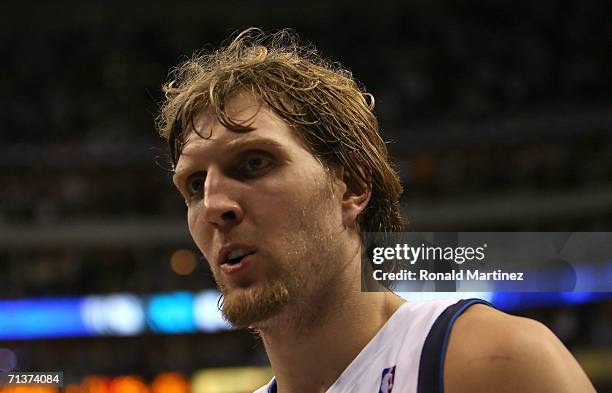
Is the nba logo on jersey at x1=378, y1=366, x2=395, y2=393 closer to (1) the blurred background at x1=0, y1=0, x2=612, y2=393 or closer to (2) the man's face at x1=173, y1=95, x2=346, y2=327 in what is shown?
(2) the man's face at x1=173, y1=95, x2=346, y2=327

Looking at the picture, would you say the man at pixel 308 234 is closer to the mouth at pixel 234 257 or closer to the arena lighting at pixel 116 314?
the mouth at pixel 234 257

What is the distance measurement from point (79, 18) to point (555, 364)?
18.4 meters

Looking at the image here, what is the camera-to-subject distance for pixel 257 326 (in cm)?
190

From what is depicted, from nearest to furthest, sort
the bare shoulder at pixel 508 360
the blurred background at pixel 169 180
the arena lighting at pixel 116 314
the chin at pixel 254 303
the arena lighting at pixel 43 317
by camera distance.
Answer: the bare shoulder at pixel 508 360 → the chin at pixel 254 303 → the blurred background at pixel 169 180 → the arena lighting at pixel 43 317 → the arena lighting at pixel 116 314

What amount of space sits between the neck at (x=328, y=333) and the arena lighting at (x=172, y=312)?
1270 cm

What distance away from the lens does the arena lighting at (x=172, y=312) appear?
14.4m

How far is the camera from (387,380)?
1.82 m

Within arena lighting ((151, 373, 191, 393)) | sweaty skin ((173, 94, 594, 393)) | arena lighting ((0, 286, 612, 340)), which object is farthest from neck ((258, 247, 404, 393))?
arena lighting ((0, 286, 612, 340))

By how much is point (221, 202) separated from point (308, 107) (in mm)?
360

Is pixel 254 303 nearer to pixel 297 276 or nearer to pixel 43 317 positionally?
pixel 297 276

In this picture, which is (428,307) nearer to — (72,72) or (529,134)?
(529,134)

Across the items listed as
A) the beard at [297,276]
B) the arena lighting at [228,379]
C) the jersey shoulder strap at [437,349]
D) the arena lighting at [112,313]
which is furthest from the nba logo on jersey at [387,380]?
the arena lighting at [112,313]

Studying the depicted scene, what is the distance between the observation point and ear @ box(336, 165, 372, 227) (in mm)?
2023

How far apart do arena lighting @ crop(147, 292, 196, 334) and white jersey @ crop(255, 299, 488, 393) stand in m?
12.8
